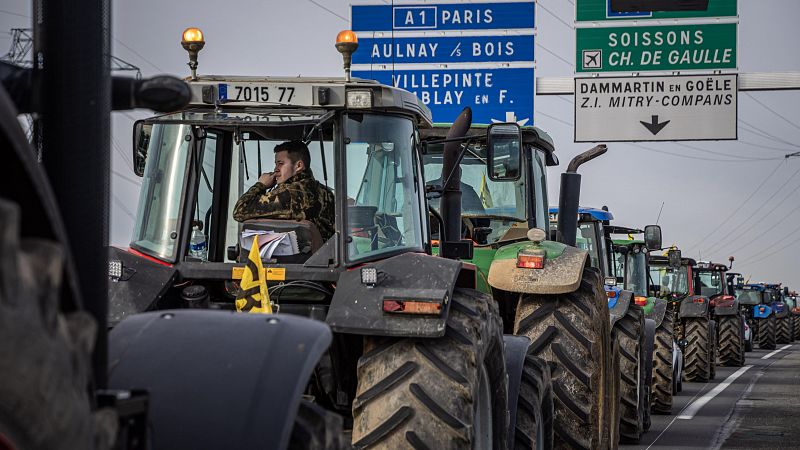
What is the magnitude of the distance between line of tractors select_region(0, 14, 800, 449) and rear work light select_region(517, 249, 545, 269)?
0.03ft

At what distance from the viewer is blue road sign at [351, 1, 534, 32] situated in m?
21.0

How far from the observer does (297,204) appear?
6.64m

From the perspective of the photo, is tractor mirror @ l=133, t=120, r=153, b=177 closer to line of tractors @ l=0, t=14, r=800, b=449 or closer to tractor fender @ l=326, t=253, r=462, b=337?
line of tractors @ l=0, t=14, r=800, b=449

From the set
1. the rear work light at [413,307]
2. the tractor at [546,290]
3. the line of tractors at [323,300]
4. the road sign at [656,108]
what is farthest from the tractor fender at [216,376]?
the road sign at [656,108]

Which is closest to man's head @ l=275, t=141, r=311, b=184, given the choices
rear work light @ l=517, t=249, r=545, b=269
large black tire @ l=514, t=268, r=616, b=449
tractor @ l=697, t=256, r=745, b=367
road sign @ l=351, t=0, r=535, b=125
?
rear work light @ l=517, t=249, r=545, b=269

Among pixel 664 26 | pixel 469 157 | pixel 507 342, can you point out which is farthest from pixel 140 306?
pixel 664 26

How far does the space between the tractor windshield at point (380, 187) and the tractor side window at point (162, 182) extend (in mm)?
963

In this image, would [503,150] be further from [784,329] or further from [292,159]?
[784,329]

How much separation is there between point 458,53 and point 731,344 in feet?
48.6

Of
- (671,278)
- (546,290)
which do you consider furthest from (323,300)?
(671,278)

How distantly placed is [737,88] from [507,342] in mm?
14433

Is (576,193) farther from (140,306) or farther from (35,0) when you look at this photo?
(35,0)

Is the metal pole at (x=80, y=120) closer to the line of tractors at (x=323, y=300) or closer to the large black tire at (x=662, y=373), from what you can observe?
the line of tractors at (x=323, y=300)

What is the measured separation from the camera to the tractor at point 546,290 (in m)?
9.67
